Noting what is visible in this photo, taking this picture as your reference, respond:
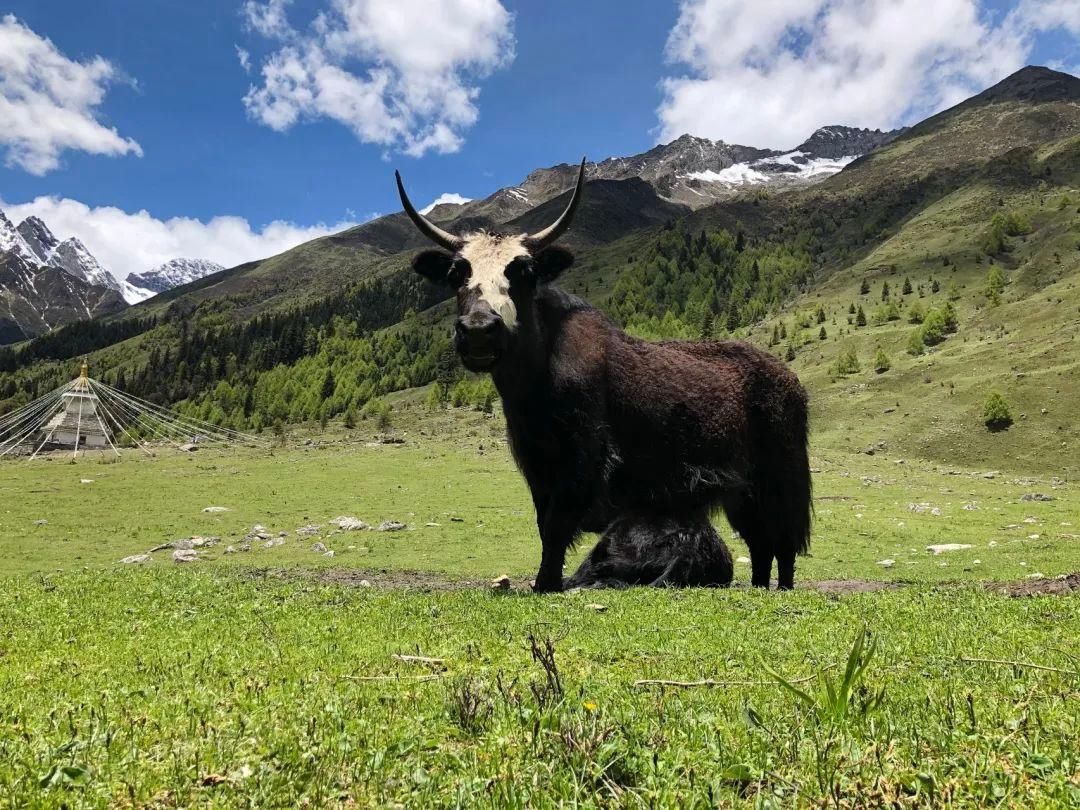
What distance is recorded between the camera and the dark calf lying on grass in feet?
38.0

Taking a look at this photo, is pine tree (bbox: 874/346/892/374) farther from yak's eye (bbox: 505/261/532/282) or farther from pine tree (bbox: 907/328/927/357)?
yak's eye (bbox: 505/261/532/282)

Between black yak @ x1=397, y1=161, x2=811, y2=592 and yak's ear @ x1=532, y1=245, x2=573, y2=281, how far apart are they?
19 mm

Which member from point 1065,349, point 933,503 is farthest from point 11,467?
point 1065,349

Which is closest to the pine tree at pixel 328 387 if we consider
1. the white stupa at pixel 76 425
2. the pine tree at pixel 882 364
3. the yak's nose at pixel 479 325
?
the white stupa at pixel 76 425

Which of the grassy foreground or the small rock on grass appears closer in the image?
the grassy foreground

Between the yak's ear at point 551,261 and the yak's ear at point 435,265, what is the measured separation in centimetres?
116

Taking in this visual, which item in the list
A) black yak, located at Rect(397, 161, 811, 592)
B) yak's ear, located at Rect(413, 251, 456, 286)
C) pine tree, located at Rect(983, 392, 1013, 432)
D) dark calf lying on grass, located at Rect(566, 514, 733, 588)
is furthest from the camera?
pine tree, located at Rect(983, 392, 1013, 432)

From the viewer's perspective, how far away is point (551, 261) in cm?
925

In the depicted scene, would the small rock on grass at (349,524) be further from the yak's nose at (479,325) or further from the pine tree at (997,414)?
the pine tree at (997,414)

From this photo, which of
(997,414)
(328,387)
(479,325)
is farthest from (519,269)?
(328,387)

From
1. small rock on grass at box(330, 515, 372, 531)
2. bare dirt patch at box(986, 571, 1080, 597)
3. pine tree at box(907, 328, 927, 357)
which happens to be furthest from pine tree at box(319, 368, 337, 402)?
bare dirt patch at box(986, 571, 1080, 597)

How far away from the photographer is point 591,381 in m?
9.27

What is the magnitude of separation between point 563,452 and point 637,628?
288 cm

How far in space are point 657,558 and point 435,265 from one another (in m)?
6.25
